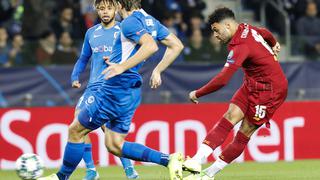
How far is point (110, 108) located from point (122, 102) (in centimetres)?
16

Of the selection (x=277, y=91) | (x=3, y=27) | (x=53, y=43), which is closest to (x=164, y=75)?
(x=53, y=43)

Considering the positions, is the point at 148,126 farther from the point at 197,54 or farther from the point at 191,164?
the point at 191,164

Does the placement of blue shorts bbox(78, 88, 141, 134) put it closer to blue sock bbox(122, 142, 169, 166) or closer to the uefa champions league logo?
the uefa champions league logo

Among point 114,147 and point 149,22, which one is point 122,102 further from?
point 149,22

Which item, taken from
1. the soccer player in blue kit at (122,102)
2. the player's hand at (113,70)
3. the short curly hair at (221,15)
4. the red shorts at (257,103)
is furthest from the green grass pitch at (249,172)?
the player's hand at (113,70)

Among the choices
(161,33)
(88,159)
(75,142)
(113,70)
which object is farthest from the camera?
(88,159)

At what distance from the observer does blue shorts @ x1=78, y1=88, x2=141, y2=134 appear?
34.7 feet

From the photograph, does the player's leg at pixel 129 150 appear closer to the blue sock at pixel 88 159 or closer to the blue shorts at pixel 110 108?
the blue shorts at pixel 110 108

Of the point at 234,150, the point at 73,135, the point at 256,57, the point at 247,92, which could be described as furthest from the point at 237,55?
the point at 73,135

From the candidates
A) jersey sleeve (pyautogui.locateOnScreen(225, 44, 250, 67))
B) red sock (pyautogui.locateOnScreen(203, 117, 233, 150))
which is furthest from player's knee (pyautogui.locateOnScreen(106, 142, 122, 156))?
jersey sleeve (pyautogui.locateOnScreen(225, 44, 250, 67))

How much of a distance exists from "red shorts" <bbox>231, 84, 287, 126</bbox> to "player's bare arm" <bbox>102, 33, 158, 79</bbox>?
179 centimetres

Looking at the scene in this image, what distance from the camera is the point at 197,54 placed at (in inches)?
731

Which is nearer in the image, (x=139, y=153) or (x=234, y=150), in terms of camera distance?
(x=139, y=153)

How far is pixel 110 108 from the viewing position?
10.7 metres
